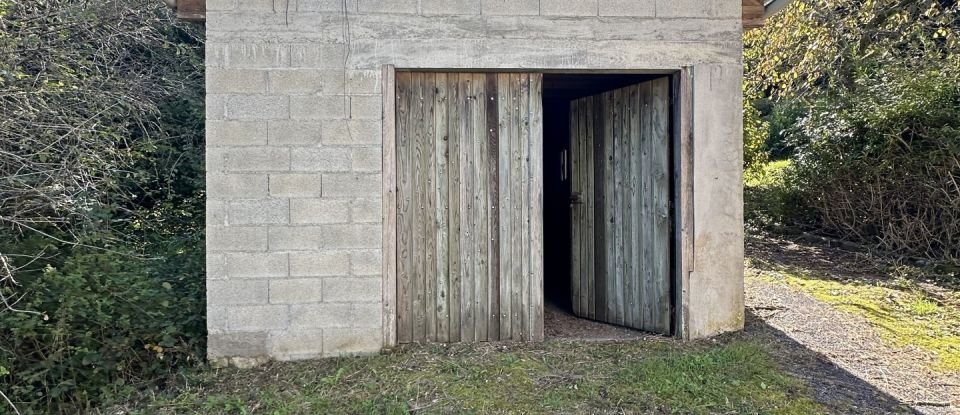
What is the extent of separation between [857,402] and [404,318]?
8.96ft

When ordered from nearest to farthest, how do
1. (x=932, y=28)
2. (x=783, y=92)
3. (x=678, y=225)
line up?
1. (x=678, y=225)
2. (x=932, y=28)
3. (x=783, y=92)

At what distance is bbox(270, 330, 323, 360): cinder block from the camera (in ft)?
12.9

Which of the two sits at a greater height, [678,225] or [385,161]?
[385,161]

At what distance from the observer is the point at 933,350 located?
435cm

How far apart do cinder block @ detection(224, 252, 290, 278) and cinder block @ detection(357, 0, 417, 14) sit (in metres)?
1.67

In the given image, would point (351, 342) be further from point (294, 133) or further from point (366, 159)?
point (294, 133)

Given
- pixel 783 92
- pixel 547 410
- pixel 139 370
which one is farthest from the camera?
pixel 783 92

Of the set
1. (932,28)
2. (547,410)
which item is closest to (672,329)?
(547,410)

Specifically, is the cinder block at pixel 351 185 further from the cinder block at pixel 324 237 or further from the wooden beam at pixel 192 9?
the wooden beam at pixel 192 9

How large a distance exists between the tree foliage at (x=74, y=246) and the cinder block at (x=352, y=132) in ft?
4.88

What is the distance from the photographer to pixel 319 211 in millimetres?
3945

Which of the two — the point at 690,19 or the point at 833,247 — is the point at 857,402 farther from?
the point at 833,247

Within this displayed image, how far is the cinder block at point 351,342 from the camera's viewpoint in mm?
3982

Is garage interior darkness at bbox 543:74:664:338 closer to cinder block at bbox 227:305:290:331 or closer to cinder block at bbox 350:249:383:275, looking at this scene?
cinder block at bbox 350:249:383:275
